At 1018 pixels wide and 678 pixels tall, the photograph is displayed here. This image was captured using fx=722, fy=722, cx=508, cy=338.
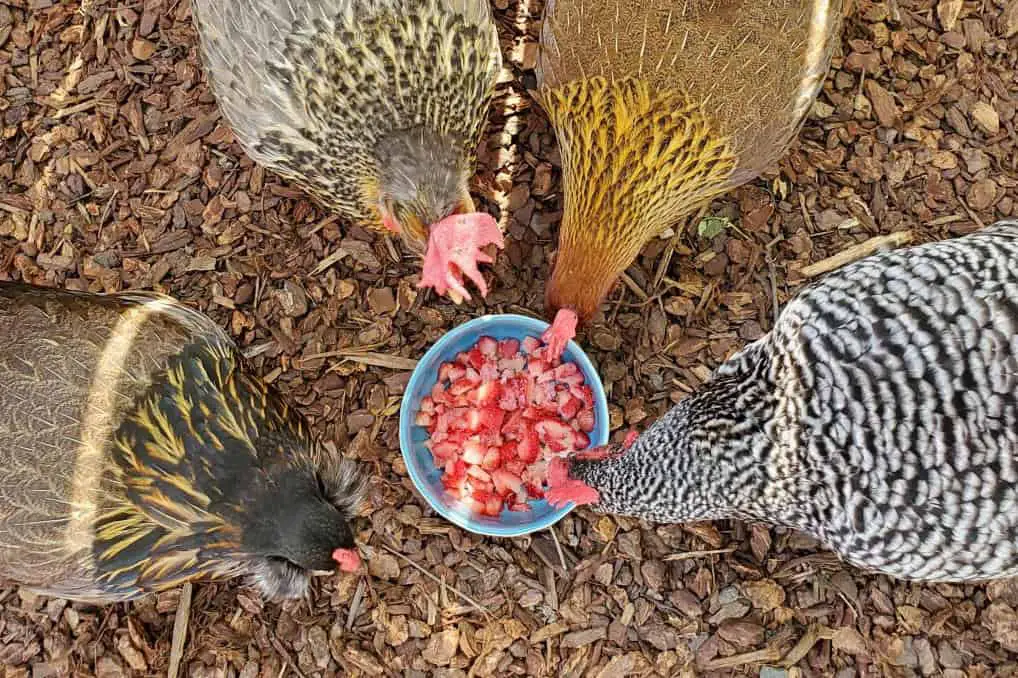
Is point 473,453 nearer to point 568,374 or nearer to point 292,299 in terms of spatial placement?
point 568,374

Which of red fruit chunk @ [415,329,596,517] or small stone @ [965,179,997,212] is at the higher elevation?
small stone @ [965,179,997,212]

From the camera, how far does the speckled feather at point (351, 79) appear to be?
2098 mm

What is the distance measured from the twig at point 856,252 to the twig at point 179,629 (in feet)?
8.54

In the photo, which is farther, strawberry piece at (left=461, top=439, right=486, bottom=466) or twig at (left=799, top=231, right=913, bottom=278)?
twig at (left=799, top=231, right=913, bottom=278)

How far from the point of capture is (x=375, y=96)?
216cm

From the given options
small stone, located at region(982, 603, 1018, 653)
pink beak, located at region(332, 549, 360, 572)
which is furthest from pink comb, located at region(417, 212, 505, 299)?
small stone, located at region(982, 603, 1018, 653)

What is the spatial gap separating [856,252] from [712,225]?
1.79ft

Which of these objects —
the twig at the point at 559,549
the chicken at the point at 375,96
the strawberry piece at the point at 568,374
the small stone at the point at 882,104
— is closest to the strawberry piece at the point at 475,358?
the strawberry piece at the point at 568,374

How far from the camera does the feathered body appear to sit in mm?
2102

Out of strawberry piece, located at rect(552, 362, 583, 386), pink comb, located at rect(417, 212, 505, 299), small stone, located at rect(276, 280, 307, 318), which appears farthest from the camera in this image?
small stone, located at rect(276, 280, 307, 318)

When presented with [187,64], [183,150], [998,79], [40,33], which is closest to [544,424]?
[183,150]

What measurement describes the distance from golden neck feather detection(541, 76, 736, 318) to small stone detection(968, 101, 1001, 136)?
1147 millimetres

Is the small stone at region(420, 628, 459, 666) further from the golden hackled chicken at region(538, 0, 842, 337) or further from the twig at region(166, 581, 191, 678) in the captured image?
the golden hackled chicken at region(538, 0, 842, 337)

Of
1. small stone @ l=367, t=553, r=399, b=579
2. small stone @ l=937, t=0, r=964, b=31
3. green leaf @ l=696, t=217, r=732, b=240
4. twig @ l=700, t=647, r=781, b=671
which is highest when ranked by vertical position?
small stone @ l=937, t=0, r=964, b=31
